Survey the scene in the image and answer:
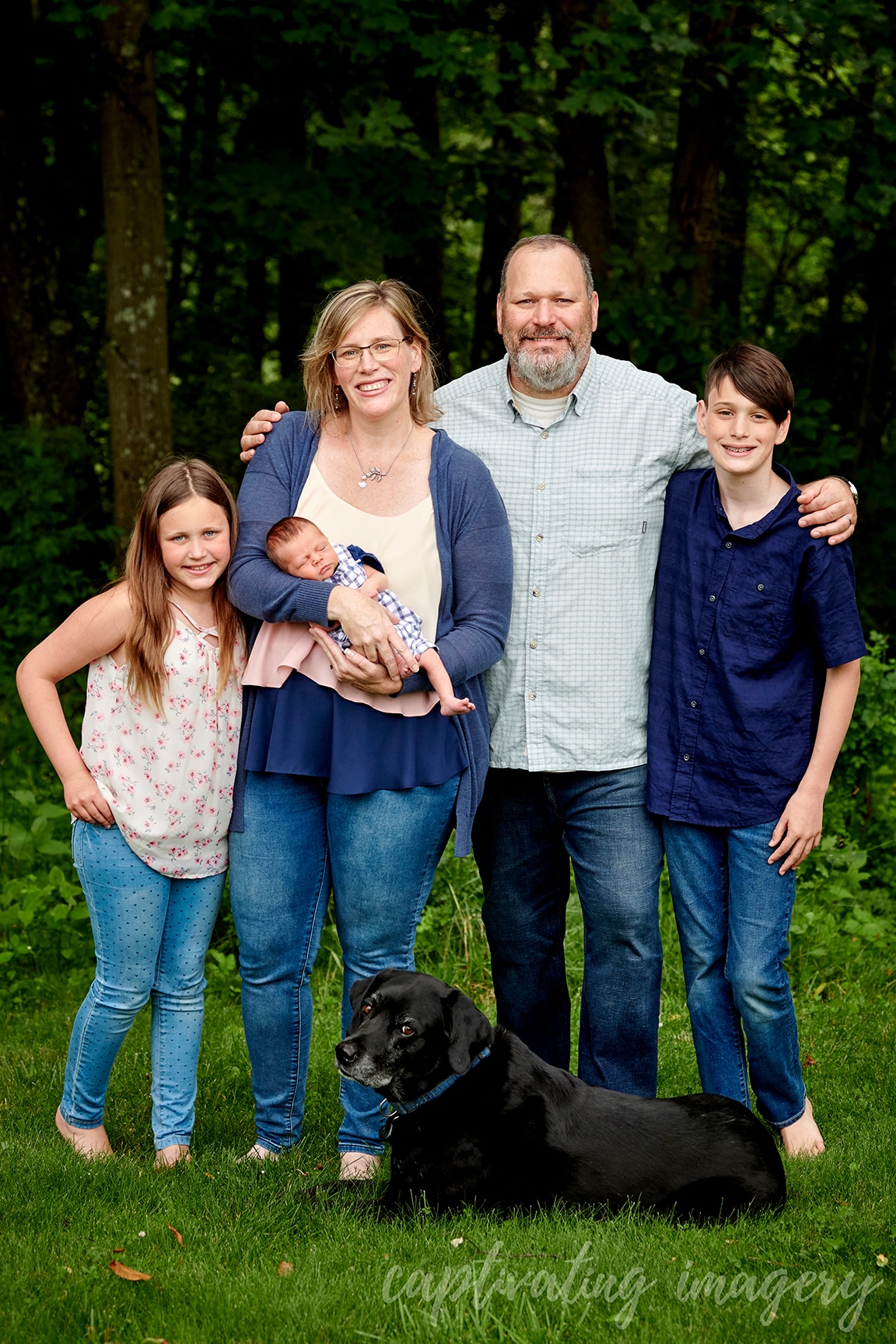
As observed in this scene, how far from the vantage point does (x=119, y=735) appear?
3.61 m

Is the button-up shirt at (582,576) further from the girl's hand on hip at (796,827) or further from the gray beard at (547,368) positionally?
the girl's hand on hip at (796,827)

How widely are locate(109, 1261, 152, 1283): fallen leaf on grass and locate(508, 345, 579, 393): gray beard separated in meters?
2.55

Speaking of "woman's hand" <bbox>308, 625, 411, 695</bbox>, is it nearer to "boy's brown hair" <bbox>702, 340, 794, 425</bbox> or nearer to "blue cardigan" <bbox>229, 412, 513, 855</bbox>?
"blue cardigan" <bbox>229, 412, 513, 855</bbox>

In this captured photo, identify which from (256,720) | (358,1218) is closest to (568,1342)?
(358,1218)

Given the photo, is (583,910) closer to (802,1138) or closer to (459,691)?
(459,691)

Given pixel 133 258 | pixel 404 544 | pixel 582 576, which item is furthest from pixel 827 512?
pixel 133 258

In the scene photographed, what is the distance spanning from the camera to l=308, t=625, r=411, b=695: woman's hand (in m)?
3.29

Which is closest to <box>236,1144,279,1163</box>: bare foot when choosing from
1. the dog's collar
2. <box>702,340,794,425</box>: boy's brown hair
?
the dog's collar

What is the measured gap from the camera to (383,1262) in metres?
2.98

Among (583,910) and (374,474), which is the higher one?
(374,474)

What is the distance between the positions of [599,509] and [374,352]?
0.80 metres

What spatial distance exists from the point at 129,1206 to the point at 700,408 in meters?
2.69

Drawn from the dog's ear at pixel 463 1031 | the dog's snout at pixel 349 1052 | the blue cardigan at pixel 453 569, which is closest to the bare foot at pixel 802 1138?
the dog's ear at pixel 463 1031

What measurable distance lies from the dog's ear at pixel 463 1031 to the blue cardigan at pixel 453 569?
0.42 m
